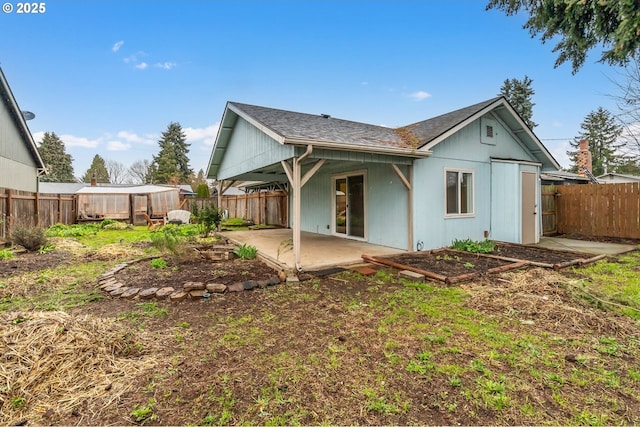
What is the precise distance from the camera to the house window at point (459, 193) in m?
8.33

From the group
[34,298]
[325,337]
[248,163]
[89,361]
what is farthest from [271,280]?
[248,163]

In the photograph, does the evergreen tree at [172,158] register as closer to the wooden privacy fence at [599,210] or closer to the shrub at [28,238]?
the shrub at [28,238]

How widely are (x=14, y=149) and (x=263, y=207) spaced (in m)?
10.5

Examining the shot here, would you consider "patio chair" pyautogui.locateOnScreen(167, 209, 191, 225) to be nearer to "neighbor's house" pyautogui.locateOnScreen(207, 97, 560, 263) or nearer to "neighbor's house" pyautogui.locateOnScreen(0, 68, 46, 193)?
"neighbor's house" pyautogui.locateOnScreen(0, 68, 46, 193)

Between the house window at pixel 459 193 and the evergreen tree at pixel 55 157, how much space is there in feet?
150

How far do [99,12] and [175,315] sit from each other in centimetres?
976

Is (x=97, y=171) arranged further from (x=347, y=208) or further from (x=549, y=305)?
(x=549, y=305)

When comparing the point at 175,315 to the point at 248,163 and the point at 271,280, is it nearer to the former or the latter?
the point at 271,280

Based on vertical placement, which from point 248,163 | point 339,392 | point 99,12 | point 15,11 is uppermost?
point 99,12

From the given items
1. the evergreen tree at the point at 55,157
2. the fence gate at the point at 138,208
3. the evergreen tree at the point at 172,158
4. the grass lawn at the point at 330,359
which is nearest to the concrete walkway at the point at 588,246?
the grass lawn at the point at 330,359

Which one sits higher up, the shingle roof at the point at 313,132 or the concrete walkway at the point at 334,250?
the shingle roof at the point at 313,132

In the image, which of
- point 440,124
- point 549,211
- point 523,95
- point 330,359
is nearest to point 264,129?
point 330,359

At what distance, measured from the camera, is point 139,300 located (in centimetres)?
446

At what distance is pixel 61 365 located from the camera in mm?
2430
